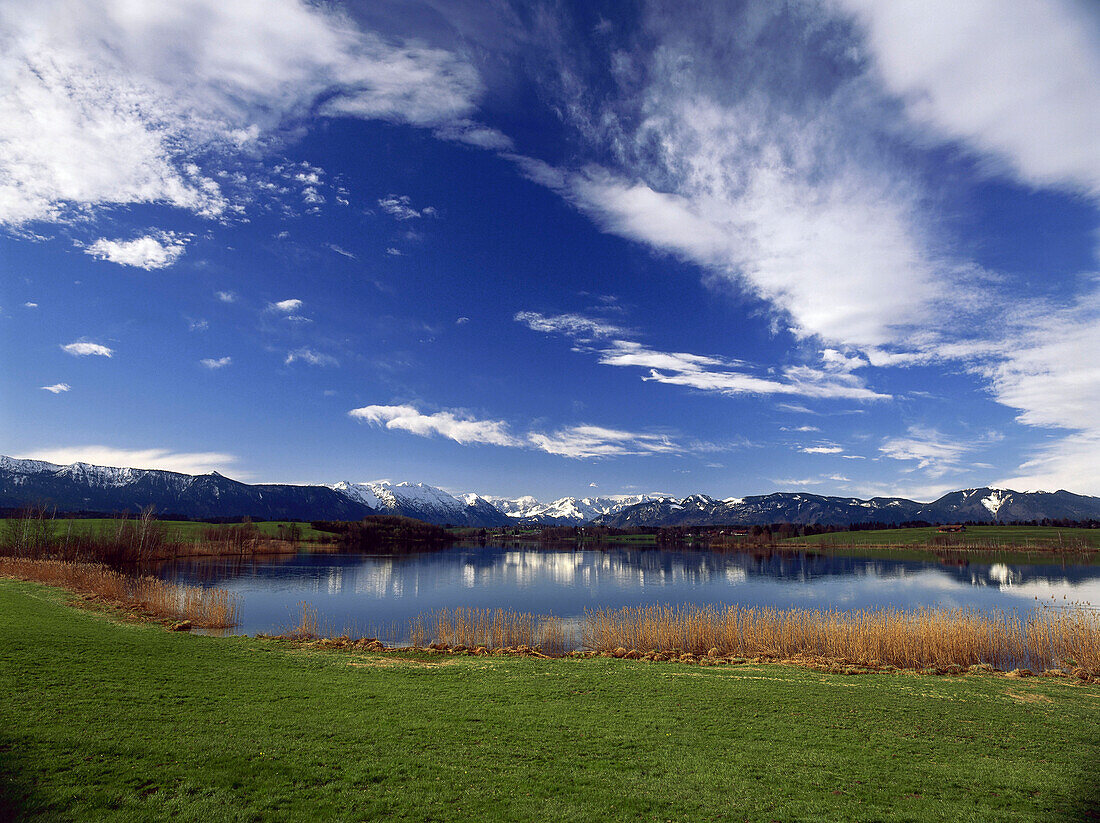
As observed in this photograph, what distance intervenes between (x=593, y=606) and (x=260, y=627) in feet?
91.8

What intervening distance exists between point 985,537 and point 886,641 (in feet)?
484

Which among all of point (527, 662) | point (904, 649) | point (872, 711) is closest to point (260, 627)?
point (527, 662)

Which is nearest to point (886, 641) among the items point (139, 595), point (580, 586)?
point (580, 586)

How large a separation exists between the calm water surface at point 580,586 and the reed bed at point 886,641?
14.7 metres

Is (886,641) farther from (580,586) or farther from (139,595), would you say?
(139,595)

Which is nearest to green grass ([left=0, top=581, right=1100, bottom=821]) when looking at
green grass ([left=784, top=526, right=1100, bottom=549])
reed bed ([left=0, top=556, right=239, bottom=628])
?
reed bed ([left=0, top=556, right=239, bottom=628])

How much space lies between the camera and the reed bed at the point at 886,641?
27531 mm

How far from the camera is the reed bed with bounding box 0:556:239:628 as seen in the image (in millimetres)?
35344

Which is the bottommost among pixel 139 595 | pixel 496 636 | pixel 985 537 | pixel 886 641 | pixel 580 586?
pixel 580 586

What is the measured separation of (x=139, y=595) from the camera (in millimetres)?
40750

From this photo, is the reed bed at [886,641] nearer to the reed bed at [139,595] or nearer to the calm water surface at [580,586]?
the calm water surface at [580,586]

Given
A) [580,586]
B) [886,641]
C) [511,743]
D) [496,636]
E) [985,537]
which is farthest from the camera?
[985,537]

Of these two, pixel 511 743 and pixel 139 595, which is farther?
pixel 139 595

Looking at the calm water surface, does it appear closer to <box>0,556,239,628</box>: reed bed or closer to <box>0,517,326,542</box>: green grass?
<box>0,556,239,628</box>: reed bed
